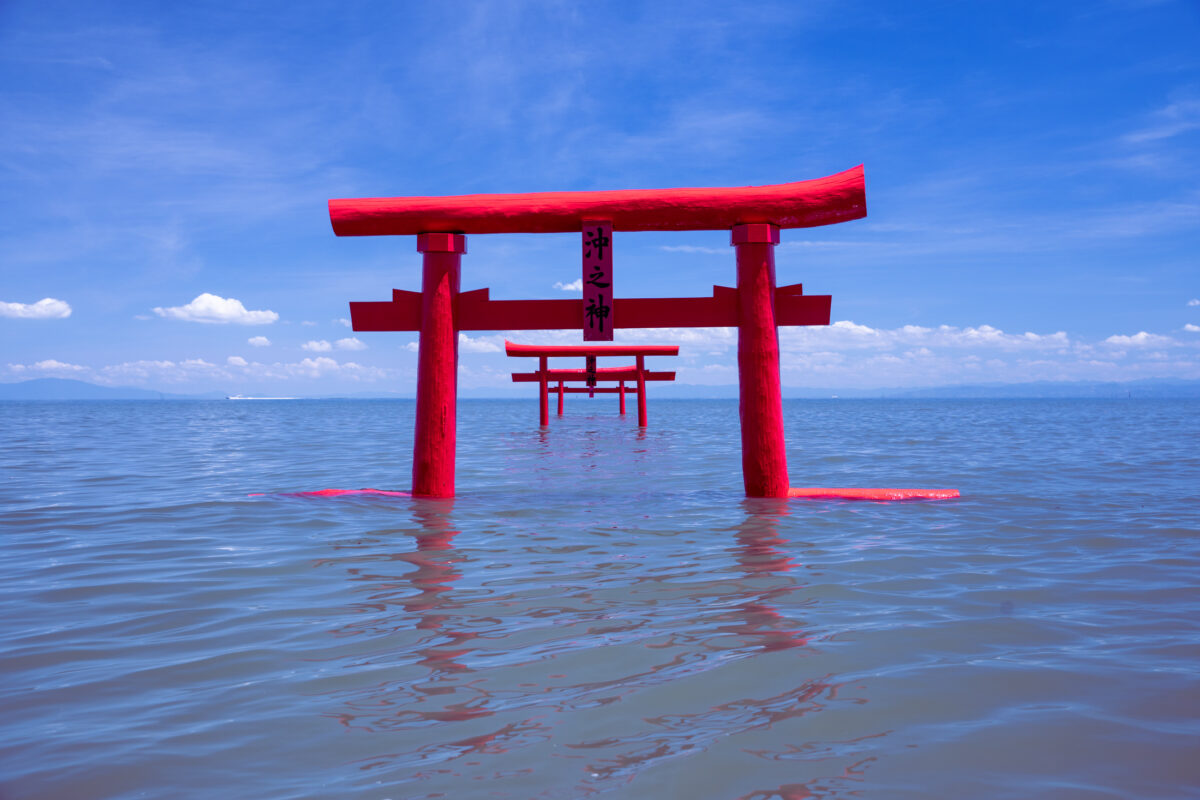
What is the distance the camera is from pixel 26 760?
1916mm

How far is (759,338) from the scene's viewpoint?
212 inches

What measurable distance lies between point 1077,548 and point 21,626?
5.42 meters

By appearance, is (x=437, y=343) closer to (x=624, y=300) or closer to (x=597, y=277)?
(x=597, y=277)

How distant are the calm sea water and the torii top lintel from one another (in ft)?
7.06

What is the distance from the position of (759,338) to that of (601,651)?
3309 mm

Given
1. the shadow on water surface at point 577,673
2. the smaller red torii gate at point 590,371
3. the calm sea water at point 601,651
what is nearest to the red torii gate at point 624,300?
the calm sea water at point 601,651

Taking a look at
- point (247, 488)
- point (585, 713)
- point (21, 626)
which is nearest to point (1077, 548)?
point (585, 713)

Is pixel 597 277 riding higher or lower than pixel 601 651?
higher

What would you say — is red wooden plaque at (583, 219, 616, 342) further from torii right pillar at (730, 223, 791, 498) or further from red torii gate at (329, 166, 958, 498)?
torii right pillar at (730, 223, 791, 498)

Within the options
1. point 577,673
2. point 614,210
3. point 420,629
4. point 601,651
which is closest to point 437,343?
point 614,210

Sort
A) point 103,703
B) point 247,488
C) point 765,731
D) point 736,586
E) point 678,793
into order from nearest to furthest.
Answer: point 678,793
point 765,731
point 103,703
point 736,586
point 247,488

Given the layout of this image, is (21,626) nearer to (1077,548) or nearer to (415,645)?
(415,645)

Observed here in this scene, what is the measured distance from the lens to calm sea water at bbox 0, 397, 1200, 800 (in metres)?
1.84

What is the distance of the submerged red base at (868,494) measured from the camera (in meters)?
5.74
